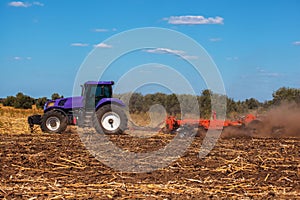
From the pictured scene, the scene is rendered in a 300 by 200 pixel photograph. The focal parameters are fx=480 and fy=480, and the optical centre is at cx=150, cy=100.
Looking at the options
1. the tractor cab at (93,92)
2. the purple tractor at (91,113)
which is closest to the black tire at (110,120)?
the purple tractor at (91,113)

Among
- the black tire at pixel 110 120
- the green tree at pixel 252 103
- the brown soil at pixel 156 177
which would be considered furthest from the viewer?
the green tree at pixel 252 103

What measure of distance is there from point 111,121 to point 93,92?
1384 millimetres

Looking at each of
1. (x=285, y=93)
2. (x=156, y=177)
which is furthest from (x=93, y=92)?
(x=285, y=93)

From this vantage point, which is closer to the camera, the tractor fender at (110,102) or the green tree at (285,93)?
the tractor fender at (110,102)

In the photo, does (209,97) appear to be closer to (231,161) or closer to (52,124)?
(52,124)

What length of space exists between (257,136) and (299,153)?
610cm

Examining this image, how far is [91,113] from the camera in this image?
1902 centimetres

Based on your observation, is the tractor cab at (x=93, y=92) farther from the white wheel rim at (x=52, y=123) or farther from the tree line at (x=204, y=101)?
the tree line at (x=204, y=101)

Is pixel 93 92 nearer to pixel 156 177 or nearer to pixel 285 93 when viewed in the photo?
pixel 156 177

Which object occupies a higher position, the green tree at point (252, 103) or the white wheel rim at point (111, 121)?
the green tree at point (252, 103)

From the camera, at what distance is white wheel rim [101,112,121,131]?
19.0 m

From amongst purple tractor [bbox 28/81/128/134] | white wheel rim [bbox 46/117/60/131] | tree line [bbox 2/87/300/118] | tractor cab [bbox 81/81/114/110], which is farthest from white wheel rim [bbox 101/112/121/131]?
tree line [bbox 2/87/300/118]

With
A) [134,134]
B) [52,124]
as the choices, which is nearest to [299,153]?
[134,134]

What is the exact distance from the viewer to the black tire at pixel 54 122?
1928 cm
